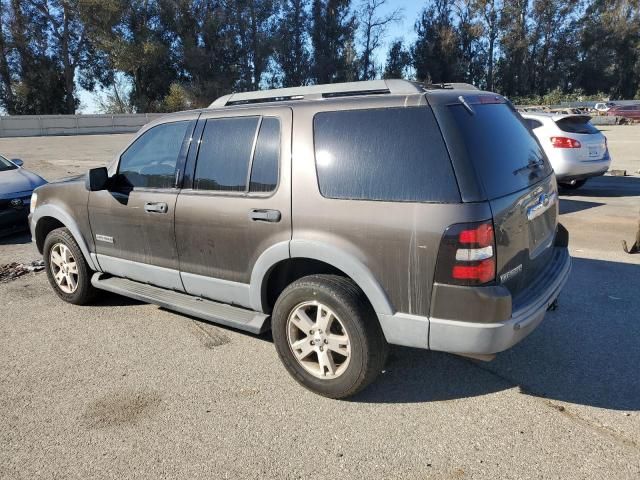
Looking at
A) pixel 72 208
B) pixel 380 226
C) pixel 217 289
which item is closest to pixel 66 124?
pixel 72 208

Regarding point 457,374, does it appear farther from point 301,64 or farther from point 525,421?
point 301,64

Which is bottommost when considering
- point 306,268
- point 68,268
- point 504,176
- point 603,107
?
point 68,268

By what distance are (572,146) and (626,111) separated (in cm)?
3173

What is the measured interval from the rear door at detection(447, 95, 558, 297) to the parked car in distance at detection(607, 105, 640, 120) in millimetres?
37575

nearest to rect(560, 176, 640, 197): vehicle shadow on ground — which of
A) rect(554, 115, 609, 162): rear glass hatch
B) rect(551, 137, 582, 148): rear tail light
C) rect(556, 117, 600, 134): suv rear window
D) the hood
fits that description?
rect(554, 115, 609, 162): rear glass hatch

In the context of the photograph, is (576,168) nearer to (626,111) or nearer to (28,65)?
(626,111)

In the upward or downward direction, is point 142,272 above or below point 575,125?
below

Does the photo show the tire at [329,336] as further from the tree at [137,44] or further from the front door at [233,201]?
the tree at [137,44]

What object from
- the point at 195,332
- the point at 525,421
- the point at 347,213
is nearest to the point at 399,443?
the point at 525,421

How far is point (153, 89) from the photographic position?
5238 centimetres

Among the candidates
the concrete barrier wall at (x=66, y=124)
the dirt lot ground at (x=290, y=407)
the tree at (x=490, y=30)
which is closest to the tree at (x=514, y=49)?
the tree at (x=490, y=30)

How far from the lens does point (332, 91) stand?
3428 millimetres

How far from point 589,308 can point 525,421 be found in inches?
75.8

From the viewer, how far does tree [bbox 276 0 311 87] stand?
185 feet
